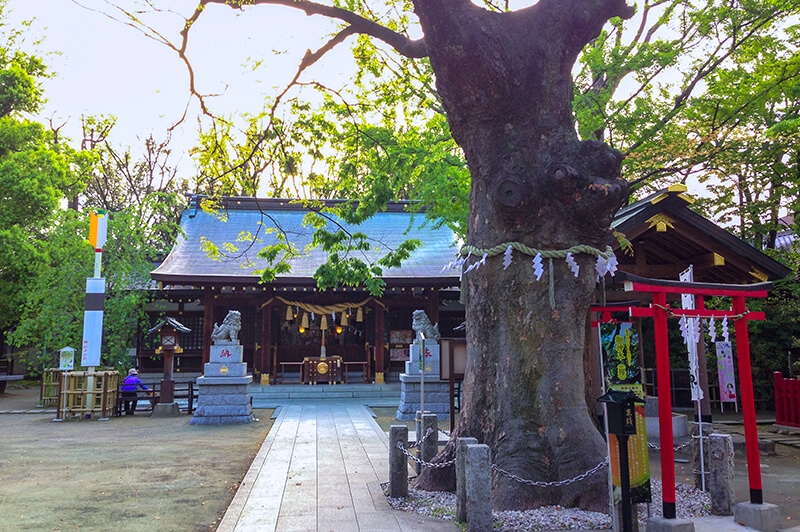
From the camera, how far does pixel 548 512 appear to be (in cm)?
487

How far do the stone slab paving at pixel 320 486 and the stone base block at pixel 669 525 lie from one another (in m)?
1.61

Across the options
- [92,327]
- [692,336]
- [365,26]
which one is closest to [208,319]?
[92,327]

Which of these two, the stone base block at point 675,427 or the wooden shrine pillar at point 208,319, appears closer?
the stone base block at point 675,427

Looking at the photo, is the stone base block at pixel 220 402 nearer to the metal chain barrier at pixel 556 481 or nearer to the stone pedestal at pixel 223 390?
the stone pedestal at pixel 223 390

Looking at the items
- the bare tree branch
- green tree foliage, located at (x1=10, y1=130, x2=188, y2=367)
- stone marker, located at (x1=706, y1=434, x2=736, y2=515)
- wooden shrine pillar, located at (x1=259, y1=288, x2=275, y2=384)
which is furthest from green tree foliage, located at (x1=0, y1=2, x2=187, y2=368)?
stone marker, located at (x1=706, y1=434, x2=736, y2=515)

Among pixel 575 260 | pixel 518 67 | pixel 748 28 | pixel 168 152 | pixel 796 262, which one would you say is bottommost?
pixel 575 260

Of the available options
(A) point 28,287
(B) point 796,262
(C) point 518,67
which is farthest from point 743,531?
(A) point 28,287

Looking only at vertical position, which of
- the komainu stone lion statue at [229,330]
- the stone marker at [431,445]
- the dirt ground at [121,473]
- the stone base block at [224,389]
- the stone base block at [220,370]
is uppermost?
the komainu stone lion statue at [229,330]

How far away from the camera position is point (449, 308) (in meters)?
20.4

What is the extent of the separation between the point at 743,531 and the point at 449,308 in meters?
15.8

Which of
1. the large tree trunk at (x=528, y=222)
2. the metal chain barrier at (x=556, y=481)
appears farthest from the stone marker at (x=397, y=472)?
the metal chain barrier at (x=556, y=481)

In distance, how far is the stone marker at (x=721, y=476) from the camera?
5.17m

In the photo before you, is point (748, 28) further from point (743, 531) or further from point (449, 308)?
point (449, 308)

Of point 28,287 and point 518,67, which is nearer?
point 518,67
